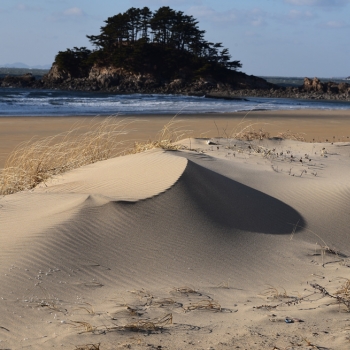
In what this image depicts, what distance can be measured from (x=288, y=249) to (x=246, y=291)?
119 cm

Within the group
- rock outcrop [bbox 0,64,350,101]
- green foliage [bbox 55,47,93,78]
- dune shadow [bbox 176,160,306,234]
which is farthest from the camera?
green foliage [bbox 55,47,93,78]

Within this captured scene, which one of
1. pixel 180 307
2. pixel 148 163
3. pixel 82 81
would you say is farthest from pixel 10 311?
pixel 82 81

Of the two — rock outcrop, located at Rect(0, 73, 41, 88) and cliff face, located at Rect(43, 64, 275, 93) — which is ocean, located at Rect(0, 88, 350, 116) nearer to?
cliff face, located at Rect(43, 64, 275, 93)

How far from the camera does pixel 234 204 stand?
6.28 meters

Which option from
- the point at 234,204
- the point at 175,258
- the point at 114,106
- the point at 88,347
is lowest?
the point at 88,347

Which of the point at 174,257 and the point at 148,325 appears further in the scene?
the point at 174,257

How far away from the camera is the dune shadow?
19.5ft

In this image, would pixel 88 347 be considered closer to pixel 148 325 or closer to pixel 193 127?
pixel 148 325

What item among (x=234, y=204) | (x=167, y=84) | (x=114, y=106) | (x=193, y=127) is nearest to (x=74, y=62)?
(x=167, y=84)

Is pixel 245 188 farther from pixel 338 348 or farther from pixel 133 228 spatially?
pixel 338 348

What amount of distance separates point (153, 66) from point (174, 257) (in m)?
60.8

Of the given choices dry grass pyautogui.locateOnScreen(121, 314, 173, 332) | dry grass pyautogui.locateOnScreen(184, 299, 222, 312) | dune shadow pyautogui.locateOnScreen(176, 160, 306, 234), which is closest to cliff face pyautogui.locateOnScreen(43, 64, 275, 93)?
dune shadow pyautogui.locateOnScreen(176, 160, 306, 234)

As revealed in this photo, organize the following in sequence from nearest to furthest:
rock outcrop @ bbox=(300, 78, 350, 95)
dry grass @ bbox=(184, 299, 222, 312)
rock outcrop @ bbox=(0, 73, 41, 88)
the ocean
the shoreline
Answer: dry grass @ bbox=(184, 299, 222, 312), the shoreline, the ocean, rock outcrop @ bbox=(300, 78, 350, 95), rock outcrop @ bbox=(0, 73, 41, 88)

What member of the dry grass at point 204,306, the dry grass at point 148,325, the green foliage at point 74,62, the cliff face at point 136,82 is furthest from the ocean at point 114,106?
the green foliage at point 74,62
